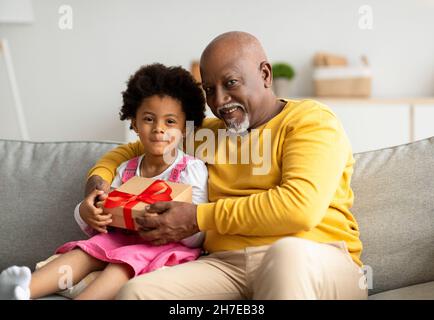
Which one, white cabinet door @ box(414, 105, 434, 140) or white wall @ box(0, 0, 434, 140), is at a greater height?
white wall @ box(0, 0, 434, 140)

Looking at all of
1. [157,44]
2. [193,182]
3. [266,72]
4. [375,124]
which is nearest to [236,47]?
[266,72]

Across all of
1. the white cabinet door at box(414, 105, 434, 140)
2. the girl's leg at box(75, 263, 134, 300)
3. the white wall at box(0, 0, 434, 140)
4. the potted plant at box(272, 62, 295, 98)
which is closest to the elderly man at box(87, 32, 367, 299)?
the girl's leg at box(75, 263, 134, 300)

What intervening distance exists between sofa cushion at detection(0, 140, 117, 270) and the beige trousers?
54cm

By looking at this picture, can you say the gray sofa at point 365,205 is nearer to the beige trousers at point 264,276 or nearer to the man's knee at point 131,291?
the beige trousers at point 264,276

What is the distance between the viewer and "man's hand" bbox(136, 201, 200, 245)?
4.99ft

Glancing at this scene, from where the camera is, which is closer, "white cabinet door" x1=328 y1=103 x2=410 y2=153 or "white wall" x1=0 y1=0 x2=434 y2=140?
"white cabinet door" x1=328 y1=103 x2=410 y2=153

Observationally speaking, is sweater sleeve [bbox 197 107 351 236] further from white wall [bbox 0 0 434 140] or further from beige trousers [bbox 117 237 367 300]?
white wall [bbox 0 0 434 140]

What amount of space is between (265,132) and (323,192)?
10.4 inches

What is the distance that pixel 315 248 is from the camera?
135cm

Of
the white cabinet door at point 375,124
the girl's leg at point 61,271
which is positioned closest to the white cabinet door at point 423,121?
the white cabinet door at point 375,124

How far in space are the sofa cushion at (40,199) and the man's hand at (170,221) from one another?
0.42m

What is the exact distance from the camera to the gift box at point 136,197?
1.57m
